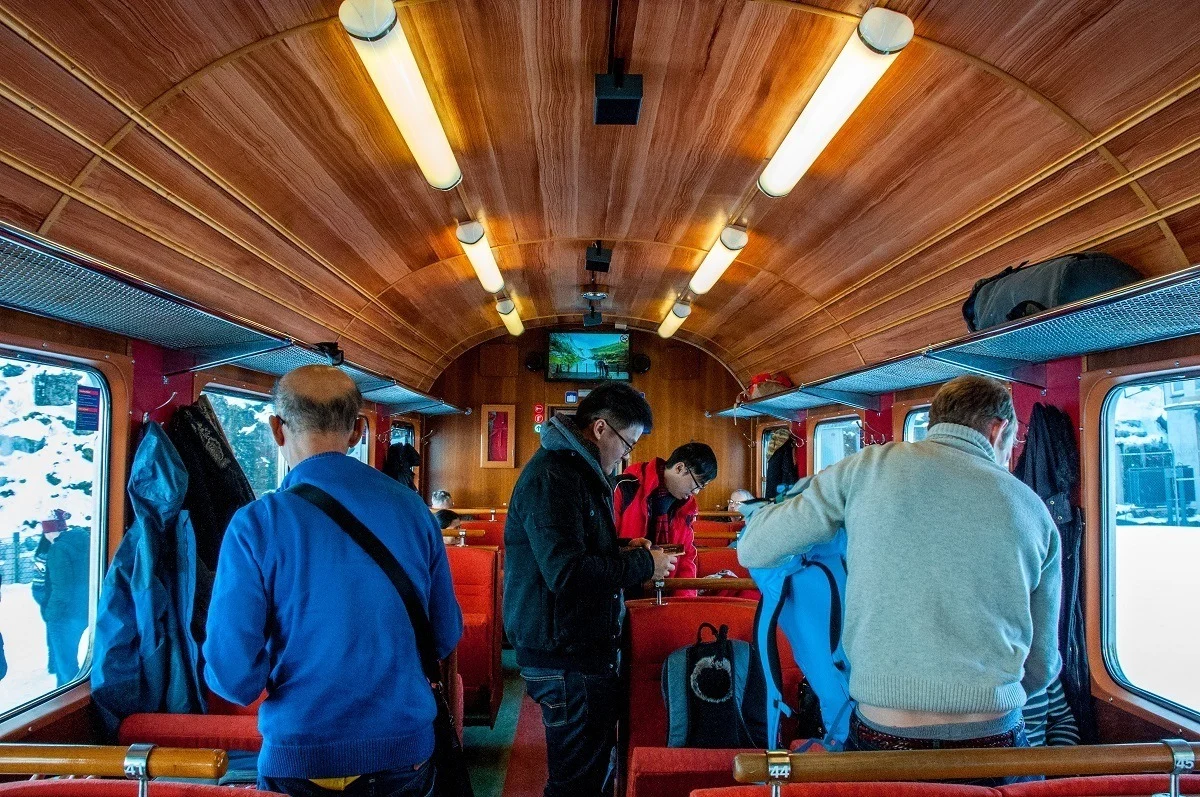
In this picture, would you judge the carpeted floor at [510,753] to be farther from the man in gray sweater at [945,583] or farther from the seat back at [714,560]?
the man in gray sweater at [945,583]

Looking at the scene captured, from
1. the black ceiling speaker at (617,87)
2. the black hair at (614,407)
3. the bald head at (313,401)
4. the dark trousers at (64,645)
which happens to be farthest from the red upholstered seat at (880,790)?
the dark trousers at (64,645)

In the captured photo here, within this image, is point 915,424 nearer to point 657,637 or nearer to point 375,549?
point 657,637

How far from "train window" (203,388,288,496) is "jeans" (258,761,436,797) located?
12.4 ft

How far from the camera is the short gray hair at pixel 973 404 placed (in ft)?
6.42

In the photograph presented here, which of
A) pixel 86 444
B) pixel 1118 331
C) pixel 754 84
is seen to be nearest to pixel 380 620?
pixel 86 444

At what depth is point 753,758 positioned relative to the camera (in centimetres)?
137

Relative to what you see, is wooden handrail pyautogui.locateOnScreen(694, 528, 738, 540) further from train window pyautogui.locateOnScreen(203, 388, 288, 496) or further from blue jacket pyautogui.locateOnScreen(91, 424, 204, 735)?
blue jacket pyautogui.locateOnScreen(91, 424, 204, 735)

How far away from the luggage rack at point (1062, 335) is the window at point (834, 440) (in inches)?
90.4

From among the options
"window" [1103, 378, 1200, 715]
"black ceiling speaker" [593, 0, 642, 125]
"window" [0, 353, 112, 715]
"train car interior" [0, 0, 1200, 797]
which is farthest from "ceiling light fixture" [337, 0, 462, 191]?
"window" [1103, 378, 1200, 715]

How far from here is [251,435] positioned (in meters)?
5.75

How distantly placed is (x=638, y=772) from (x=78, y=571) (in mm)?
2835

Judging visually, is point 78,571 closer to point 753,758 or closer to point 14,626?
point 14,626

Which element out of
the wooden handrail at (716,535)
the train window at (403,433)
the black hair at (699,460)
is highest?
the train window at (403,433)

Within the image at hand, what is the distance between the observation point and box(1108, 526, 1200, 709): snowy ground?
10.4 ft
